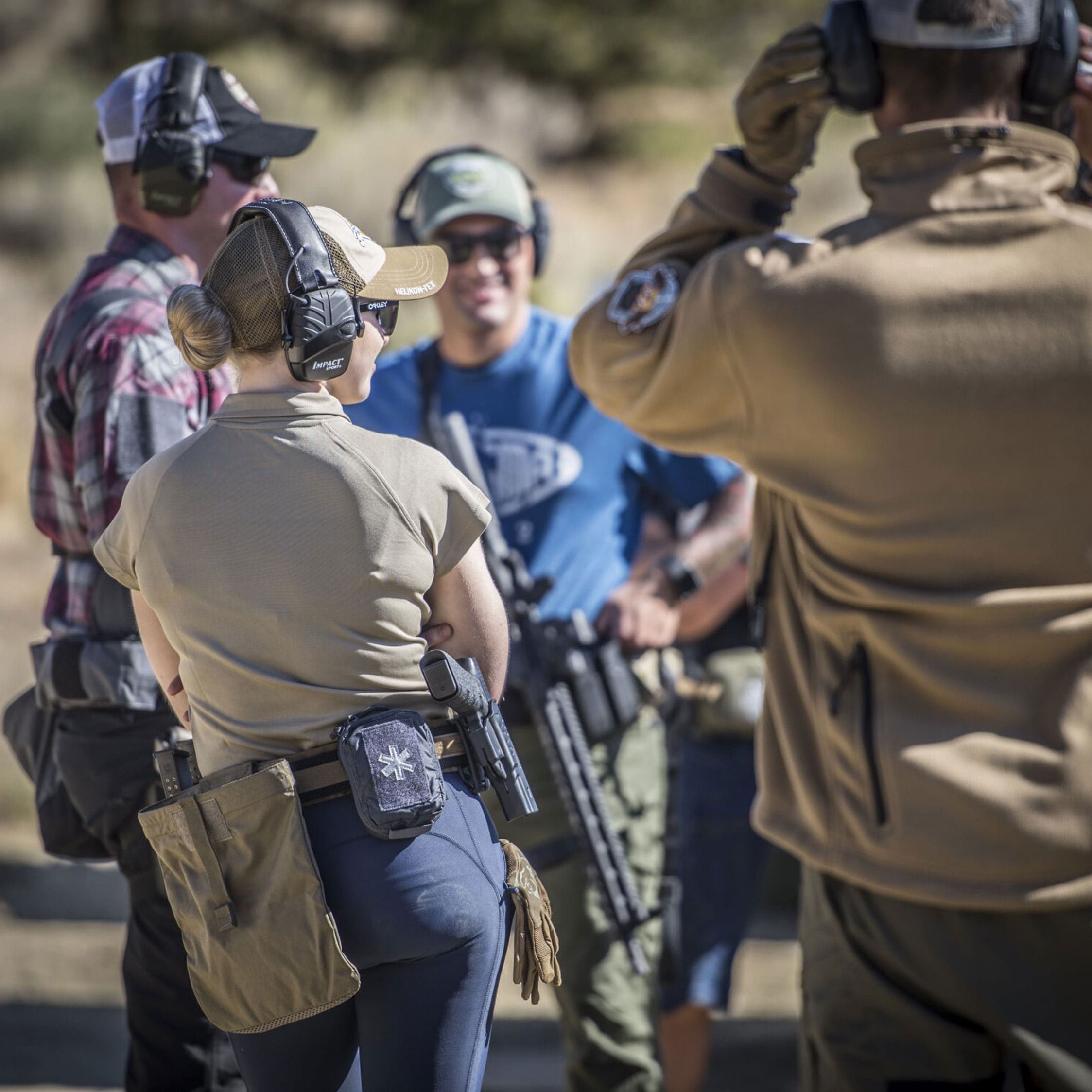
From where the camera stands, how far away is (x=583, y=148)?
66.0ft

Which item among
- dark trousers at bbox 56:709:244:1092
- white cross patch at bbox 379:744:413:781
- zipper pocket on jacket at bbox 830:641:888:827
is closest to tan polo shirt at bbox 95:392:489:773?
white cross patch at bbox 379:744:413:781

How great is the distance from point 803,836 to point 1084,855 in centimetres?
42

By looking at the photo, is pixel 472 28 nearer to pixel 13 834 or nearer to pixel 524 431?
pixel 13 834

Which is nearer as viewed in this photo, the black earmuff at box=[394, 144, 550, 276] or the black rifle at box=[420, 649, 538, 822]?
the black rifle at box=[420, 649, 538, 822]

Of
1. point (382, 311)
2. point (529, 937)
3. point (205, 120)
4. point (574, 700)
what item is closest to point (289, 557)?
point (382, 311)

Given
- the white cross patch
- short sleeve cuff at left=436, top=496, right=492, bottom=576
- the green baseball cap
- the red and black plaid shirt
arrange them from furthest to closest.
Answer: the green baseball cap → the red and black plaid shirt → short sleeve cuff at left=436, top=496, right=492, bottom=576 → the white cross patch

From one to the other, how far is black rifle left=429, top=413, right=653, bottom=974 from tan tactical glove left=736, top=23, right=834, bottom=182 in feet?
4.45

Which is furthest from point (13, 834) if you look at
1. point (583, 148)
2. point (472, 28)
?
point (472, 28)

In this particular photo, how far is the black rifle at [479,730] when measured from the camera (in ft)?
6.54

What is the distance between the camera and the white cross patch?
191cm

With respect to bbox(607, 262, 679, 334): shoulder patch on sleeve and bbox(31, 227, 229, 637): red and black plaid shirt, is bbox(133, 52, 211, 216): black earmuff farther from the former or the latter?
bbox(607, 262, 679, 334): shoulder patch on sleeve

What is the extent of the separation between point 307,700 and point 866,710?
844 millimetres

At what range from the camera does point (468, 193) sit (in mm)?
3629

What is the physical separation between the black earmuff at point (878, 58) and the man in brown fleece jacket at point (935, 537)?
0.04 ft
